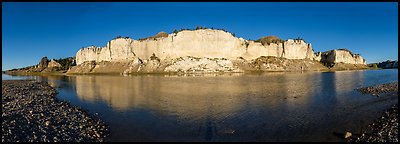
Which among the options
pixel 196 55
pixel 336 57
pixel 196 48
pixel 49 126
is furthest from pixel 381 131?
pixel 336 57

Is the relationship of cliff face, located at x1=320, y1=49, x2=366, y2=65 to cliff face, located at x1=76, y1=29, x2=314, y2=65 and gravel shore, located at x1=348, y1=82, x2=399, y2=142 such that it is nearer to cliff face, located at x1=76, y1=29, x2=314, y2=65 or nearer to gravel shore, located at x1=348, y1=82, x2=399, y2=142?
cliff face, located at x1=76, y1=29, x2=314, y2=65

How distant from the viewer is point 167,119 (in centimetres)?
1780

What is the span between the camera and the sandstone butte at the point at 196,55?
134 metres

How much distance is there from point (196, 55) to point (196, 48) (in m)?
3.51

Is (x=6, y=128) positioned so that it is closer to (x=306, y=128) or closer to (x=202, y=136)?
(x=202, y=136)

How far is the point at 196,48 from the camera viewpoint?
14125cm

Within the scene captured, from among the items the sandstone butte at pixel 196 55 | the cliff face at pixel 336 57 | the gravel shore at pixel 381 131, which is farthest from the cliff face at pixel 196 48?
the gravel shore at pixel 381 131

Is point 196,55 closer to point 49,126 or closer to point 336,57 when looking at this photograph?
point 336,57

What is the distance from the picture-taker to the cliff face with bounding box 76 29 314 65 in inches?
5576

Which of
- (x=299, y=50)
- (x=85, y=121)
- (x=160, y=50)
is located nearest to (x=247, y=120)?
(x=85, y=121)

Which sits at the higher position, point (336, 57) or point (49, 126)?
point (336, 57)

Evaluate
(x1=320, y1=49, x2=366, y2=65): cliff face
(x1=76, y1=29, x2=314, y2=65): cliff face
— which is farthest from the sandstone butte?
(x1=320, y1=49, x2=366, y2=65): cliff face

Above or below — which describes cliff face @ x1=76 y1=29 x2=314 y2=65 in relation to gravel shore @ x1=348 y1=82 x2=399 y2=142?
above

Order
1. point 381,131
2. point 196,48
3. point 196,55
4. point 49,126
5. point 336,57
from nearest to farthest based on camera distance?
point 381,131 < point 49,126 < point 196,55 < point 196,48 < point 336,57
